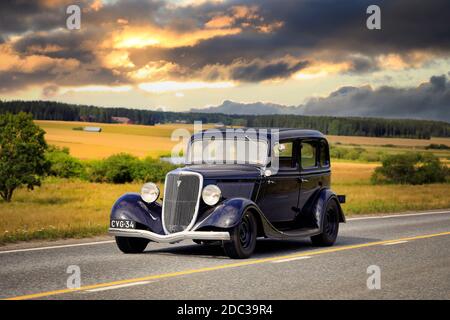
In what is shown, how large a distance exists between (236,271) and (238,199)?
166 centimetres

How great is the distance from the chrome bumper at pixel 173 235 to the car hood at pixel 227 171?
1.01m

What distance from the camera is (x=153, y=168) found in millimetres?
67750

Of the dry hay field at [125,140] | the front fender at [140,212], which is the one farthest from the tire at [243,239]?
the dry hay field at [125,140]

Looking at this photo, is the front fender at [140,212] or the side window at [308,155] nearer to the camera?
the front fender at [140,212]

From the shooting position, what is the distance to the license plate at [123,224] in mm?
11910

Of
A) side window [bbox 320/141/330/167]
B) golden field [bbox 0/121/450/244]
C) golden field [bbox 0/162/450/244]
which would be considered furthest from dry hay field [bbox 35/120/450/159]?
side window [bbox 320/141/330/167]

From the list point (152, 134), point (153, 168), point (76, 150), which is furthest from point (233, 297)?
point (152, 134)

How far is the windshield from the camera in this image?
12867 mm

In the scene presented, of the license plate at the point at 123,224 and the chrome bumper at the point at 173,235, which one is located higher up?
the license plate at the point at 123,224

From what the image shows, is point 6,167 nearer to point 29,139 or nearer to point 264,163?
point 29,139

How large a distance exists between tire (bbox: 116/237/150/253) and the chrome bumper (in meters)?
Answer: 0.25

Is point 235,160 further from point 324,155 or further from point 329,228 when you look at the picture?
point 324,155

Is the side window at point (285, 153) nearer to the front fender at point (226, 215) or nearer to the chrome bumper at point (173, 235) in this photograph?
the front fender at point (226, 215)
